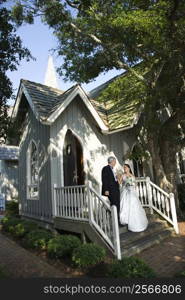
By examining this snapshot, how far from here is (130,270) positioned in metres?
4.05

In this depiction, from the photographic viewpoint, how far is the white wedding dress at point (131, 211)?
6.64m

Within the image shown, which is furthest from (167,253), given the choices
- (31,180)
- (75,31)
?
(75,31)

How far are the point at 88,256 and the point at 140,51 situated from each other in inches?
289

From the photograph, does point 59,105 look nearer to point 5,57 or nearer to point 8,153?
point 5,57

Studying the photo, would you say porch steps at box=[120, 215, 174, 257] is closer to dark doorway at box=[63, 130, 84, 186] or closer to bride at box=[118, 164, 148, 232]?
bride at box=[118, 164, 148, 232]

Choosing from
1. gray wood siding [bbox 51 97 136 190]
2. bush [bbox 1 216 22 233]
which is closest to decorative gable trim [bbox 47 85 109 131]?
gray wood siding [bbox 51 97 136 190]

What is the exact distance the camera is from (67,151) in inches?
371

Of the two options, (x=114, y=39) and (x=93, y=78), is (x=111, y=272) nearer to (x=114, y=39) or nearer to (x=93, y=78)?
(x=114, y=39)

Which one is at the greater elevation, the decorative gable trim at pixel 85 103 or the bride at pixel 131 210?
the decorative gable trim at pixel 85 103

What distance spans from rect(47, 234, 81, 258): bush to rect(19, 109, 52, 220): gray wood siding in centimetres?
227

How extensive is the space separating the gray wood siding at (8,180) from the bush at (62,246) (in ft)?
39.3

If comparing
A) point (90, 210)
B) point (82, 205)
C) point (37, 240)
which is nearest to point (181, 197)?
point (82, 205)

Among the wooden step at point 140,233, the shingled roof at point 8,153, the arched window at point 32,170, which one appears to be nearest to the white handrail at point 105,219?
the wooden step at point 140,233

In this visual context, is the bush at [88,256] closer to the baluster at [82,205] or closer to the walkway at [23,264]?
the walkway at [23,264]
